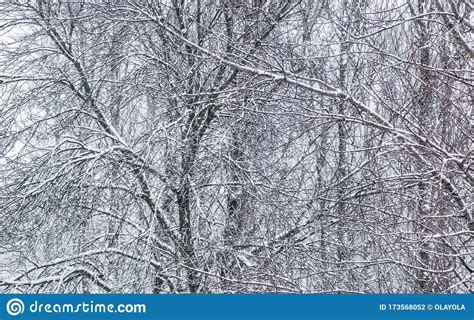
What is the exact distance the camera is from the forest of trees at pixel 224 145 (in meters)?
6.11

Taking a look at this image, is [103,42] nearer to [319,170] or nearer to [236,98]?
[236,98]

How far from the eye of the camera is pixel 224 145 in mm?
6859

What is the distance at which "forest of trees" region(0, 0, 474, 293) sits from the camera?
6.11m

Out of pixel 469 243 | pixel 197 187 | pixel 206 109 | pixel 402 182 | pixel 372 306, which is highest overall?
pixel 206 109

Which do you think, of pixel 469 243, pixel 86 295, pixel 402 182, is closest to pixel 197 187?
pixel 86 295

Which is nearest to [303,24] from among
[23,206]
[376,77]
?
[376,77]

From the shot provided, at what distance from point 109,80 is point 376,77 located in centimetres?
297

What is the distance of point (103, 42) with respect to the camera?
298 inches

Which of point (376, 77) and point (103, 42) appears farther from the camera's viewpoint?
point (103, 42)

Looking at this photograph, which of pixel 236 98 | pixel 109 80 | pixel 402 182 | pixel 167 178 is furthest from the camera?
pixel 109 80

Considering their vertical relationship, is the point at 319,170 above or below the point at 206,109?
below

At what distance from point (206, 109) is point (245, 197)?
3.51ft

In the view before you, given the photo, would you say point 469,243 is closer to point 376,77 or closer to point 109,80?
point 376,77

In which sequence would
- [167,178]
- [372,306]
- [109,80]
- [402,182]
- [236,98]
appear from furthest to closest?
[109,80]
[236,98]
[167,178]
[402,182]
[372,306]
